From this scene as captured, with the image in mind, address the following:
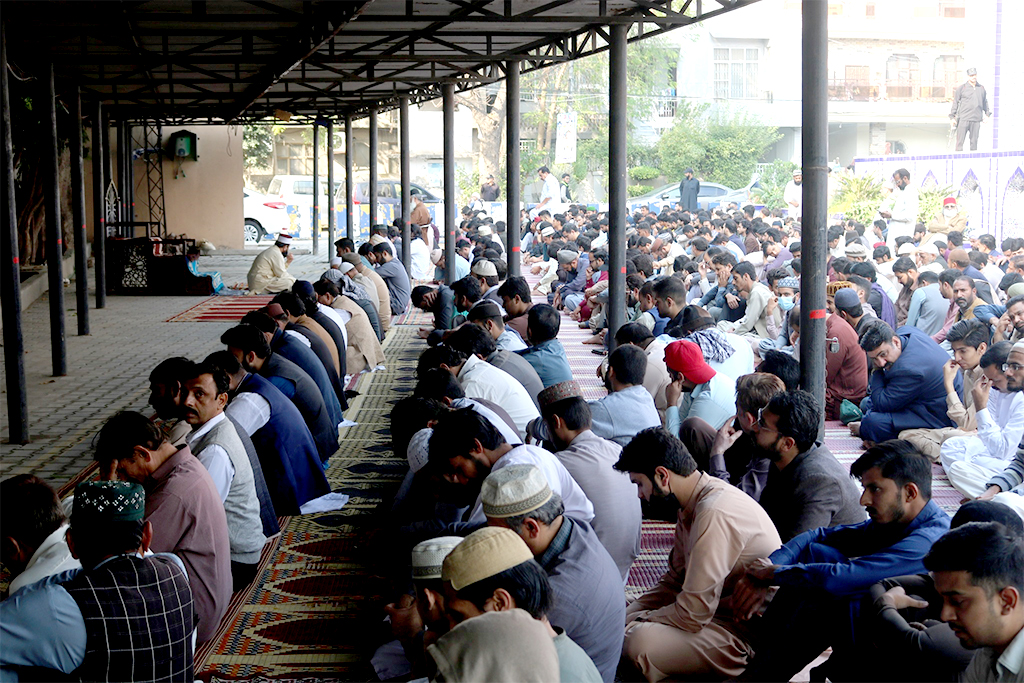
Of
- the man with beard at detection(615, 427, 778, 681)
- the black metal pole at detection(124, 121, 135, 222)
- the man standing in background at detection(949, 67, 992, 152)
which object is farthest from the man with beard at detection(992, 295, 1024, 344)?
the black metal pole at detection(124, 121, 135, 222)

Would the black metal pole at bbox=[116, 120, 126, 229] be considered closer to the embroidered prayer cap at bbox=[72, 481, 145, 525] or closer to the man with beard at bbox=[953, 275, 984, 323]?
the man with beard at bbox=[953, 275, 984, 323]

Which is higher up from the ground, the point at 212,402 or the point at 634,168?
the point at 634,168

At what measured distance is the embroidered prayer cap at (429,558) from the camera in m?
2.80

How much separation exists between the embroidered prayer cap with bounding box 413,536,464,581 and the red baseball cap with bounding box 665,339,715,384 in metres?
2.85

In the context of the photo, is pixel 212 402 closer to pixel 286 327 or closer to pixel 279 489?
Result: pixel 279 489

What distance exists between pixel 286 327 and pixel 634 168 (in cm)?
2869

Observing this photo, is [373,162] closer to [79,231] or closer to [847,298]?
[79,231]

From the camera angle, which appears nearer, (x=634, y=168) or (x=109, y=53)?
(x=109, y=53)

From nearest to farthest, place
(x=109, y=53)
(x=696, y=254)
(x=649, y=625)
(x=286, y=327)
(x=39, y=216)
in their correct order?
(x=649, y=625)
(x=286, y=327)
(x=109, y=53)
(x=696, y=254)
(x=39, y=216)

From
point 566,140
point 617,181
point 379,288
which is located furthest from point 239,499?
point 566,140

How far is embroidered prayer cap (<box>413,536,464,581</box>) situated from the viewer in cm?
280

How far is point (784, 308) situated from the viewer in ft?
29.9

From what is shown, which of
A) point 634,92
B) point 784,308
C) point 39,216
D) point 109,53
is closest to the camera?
point 784,308

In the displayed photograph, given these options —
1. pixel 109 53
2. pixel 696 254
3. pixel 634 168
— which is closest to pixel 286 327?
pixel 109 53
